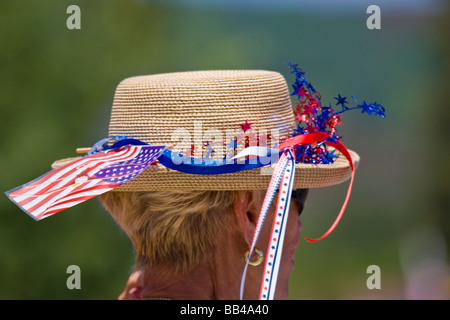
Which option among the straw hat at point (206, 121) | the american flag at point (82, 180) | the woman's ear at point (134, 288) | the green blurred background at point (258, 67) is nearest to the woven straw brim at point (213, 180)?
the straw hat at point (206, 121)

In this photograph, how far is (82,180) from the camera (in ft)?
6.54

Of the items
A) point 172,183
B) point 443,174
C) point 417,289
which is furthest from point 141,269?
point 443,174

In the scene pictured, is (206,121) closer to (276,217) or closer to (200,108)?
(200,108)

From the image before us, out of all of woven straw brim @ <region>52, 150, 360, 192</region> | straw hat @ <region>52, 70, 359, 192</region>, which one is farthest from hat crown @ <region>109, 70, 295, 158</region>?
woven straw brim @ <region>52, 150, 360, 192</region>

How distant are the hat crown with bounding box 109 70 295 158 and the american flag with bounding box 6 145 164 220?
127 millimetres

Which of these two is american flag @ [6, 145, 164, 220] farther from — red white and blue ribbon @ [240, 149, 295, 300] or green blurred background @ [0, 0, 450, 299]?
green blurred background @ [0, 0, 450, 299]

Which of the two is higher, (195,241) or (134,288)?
(195,241)

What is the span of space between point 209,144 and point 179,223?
1.09 feet

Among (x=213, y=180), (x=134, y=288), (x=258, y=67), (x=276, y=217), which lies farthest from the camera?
(x=258, y=67)

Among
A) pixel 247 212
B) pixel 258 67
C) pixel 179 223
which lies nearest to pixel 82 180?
pixel 179 223

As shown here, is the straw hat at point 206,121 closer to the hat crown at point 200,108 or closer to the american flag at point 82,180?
the hat crown at point 200,108

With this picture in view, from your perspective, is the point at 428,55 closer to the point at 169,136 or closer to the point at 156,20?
the point at 156,20

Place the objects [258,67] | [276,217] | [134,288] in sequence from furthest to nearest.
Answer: [258,67], [134,288], [276,217]

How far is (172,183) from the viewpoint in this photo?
2.16 m
